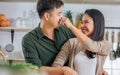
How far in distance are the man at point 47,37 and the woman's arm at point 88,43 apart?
12cm

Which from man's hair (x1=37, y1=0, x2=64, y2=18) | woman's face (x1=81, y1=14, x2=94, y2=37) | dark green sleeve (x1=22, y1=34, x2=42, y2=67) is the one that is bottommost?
dark green sleeve (x1=22, y1=34, x2=42, y2=67)

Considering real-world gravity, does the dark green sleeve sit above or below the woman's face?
below

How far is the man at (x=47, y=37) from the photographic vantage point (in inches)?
60.1

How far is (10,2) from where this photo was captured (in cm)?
344

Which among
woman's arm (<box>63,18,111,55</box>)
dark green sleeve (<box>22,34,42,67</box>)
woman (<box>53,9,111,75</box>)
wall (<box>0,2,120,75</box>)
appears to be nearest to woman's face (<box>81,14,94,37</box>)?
woman (<box>53,9,111,75</box>)

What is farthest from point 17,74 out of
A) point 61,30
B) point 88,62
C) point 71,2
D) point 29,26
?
point 71,2

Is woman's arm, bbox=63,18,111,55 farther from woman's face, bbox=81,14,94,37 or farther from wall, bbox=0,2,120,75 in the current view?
wall, bbox=0,2,120,75

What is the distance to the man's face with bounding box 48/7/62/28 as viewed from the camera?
1536mm

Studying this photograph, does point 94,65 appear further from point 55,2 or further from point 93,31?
point 55,2

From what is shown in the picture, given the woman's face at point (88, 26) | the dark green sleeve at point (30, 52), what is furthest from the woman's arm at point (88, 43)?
the dark green sleeve at point (30, 52)

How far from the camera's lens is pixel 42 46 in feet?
5.12

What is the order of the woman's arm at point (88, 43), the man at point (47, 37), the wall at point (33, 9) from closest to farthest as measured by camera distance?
the woman's arm at point (88, 43) < the man at point (47, 37) < the wall at point (33, 9)

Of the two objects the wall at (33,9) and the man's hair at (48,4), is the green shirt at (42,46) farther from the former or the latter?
the wall at (33,9)

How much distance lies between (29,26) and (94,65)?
5.99ft
